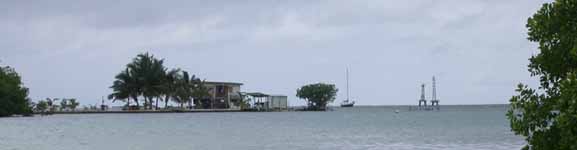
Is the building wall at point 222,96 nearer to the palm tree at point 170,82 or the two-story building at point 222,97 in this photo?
the two-story building at point 222,97

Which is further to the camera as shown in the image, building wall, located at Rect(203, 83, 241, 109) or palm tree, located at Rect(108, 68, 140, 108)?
building wall, located at Rect(203, 83, 241, 109)

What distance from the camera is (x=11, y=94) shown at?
88.6 m

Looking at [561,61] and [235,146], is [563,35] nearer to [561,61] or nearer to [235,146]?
[561,61]

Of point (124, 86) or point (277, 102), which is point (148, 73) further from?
point (277, 102)

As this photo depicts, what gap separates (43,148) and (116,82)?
7274cm

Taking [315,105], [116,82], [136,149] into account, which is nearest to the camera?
[136,149]

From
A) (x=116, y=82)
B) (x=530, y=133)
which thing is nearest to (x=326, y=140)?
(x=530, y=133)

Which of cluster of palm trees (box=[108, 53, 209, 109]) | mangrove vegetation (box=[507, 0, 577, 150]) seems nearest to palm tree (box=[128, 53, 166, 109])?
cluster of palm trees (box=[108, 53, 209, 109])

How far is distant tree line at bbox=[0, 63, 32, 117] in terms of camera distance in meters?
87.7

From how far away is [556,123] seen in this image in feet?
29.6

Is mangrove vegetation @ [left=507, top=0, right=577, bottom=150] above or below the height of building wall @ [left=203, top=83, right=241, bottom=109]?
below

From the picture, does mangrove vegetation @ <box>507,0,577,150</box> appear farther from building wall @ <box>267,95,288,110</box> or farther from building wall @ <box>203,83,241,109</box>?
building wall @ <box>267,95,288,110</box>

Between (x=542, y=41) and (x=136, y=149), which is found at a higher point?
(x=542, y=41)

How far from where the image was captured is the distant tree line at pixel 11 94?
87.7 m
